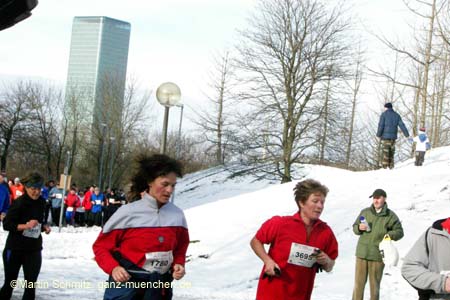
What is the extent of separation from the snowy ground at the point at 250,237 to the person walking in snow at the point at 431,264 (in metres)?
6.48

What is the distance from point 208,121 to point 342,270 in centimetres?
2182

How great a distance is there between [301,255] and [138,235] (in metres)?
1.35

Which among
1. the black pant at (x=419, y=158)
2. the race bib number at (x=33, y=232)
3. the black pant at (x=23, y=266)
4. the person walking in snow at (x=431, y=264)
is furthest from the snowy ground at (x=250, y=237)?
the person walking in snow at (x=431, y=264)

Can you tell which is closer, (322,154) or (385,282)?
(385,282)

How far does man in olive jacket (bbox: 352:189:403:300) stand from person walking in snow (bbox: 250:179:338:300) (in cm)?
443

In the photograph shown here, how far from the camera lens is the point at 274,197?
21.6 m

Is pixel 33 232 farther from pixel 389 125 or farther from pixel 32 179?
pixel 389 125

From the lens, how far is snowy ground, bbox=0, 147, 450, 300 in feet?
39.2

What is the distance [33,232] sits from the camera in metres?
8.12

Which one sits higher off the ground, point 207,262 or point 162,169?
point 162,169

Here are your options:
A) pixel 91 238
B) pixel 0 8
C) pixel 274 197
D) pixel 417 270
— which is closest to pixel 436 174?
pixel 274 197

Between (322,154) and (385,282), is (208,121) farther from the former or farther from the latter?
(385,282)

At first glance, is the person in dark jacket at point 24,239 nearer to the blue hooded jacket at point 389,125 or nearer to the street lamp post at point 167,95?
the street lamp post at point 167,95

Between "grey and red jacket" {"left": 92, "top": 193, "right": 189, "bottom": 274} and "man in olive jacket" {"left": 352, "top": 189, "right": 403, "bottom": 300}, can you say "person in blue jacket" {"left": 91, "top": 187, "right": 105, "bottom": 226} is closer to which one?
"man in olive jacket" {"left": 352, "top": 189, "right": 403, "bottom": 300}
